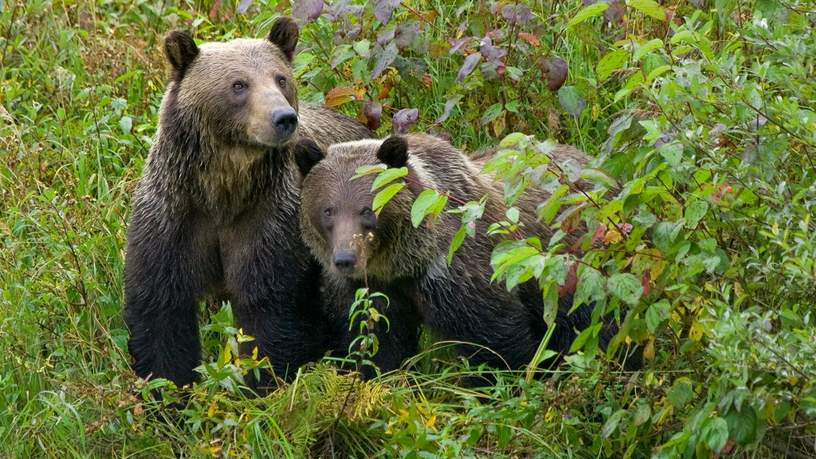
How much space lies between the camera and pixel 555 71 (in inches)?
322

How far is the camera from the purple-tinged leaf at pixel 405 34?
8.26 metres

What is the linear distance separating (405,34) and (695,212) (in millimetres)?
3311

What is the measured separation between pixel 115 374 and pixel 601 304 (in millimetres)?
2835

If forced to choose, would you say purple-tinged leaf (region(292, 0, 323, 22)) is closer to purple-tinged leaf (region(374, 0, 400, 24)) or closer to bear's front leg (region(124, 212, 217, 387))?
purple-tinged leaf (region(374, 0, 400, 24))

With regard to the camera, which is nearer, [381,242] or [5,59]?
[381,242]

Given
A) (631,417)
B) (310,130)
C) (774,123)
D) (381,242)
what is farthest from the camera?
(310,130)

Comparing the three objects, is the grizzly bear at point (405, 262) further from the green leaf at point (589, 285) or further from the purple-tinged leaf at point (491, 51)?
the green leaf at point (589, 285)

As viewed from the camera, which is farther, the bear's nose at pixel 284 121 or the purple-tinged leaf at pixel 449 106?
the purple-tinged leaf at pixel 449 106

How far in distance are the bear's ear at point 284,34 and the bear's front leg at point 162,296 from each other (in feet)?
3.64

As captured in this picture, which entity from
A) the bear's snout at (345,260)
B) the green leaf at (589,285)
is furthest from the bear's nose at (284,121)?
the green leaf at (589,285)

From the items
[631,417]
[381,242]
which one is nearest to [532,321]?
[381,242]

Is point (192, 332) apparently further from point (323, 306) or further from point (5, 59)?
point (5, 59)

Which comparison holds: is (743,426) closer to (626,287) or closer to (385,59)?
(626,287)

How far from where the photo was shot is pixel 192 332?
720 centimetres
